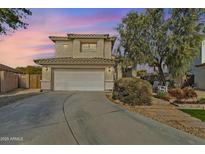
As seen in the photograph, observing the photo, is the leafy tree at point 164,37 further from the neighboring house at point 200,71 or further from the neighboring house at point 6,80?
the neighboring house at point 6,80

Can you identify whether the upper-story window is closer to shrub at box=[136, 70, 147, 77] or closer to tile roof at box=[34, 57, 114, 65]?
tile roof at box=[34, 57, 114, 65]

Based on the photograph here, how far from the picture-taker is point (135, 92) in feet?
48.2

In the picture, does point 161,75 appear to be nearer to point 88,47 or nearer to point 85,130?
point 88,47

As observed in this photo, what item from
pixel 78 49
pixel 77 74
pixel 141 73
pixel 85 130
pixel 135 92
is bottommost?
pixel 85 130

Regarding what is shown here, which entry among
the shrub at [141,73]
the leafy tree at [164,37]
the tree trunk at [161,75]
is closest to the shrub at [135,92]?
the leafy tree at [164,37]

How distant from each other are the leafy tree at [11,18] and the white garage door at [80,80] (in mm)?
12243

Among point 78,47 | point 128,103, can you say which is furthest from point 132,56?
point 128,103

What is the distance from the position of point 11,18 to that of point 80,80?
14536 mm

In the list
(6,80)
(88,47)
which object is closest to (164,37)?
(88,47)

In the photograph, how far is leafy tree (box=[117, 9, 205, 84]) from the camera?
22047 millimetres

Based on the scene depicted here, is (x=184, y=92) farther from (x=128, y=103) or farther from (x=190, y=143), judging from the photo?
(x=190, y=143)

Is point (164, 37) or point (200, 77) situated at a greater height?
point (164, 37)

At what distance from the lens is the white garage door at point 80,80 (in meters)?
25.1
